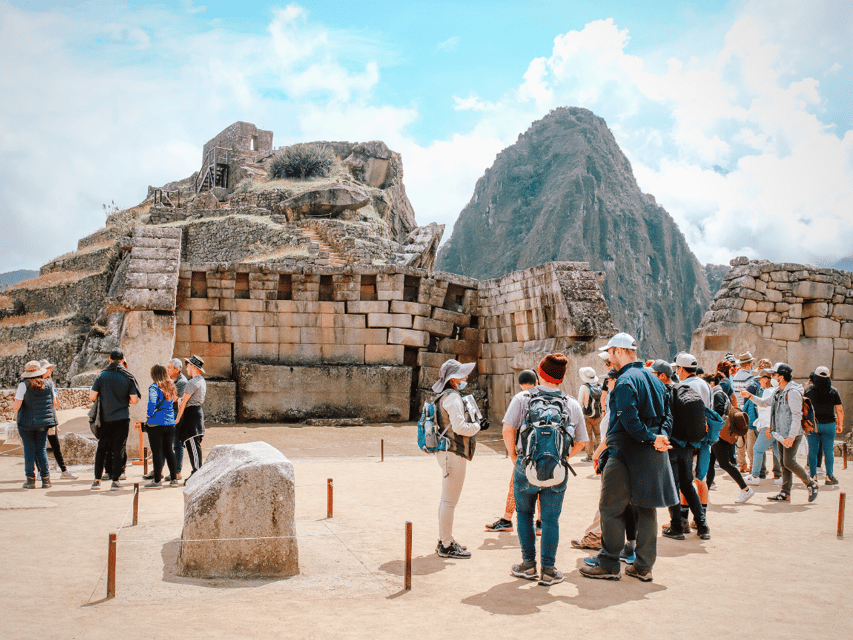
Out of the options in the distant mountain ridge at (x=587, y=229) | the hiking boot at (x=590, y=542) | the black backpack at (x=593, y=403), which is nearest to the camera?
the hiking boot at (x=590, y=542)

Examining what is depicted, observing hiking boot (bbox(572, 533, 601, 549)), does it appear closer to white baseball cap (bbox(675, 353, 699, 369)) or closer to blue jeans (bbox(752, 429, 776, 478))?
white baseball cap (bbox(675, 353, 699, 369))

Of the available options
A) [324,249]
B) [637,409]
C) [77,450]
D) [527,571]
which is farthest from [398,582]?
[324,249]

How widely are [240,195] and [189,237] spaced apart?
5.22 meters

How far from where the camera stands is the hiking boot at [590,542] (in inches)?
219

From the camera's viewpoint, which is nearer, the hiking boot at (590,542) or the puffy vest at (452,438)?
the puffy vest at (452,438)

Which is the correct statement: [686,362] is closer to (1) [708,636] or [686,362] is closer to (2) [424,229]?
(1) [708,636]

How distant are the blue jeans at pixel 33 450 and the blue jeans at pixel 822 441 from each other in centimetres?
896

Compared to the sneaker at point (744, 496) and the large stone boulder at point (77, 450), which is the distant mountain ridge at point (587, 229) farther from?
the large stone boulder at point (77, 450)

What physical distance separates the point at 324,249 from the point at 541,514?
866 inches

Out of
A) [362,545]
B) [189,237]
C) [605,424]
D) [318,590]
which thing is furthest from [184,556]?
[189,237]

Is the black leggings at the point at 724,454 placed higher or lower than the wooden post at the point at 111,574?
higher

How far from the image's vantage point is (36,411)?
7.65 m

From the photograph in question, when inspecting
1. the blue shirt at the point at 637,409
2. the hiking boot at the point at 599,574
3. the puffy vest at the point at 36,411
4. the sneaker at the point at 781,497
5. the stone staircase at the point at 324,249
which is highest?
the stone staircase at the point at 324,249

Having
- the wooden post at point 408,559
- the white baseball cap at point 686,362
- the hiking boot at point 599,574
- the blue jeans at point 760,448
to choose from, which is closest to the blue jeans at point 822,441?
the blue jeans at point 760,448
